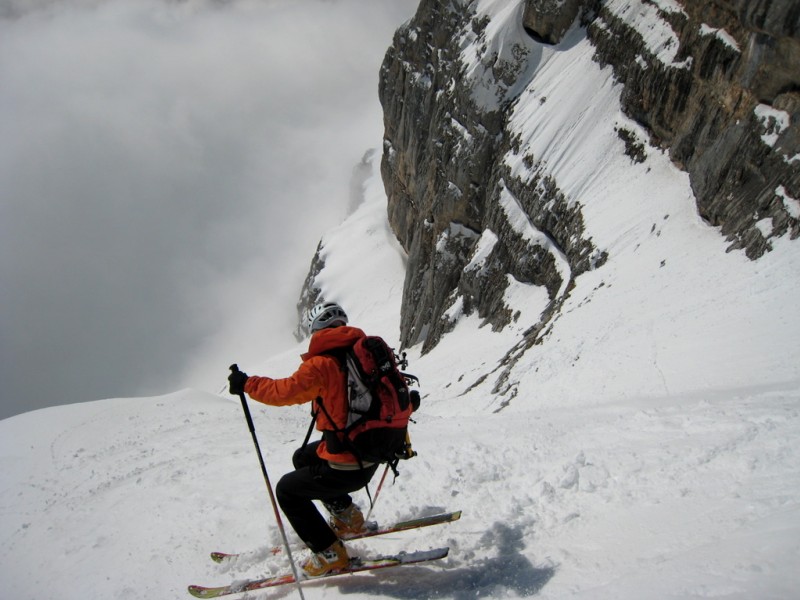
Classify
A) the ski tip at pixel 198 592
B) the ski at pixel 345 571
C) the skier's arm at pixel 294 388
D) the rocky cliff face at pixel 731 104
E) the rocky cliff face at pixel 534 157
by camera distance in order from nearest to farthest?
the skier's arm at pixel 294 388, the ski at pixel 345 571, the ski tip at pixel 198 592, the rocky cliff face at pixel 731 104, the rocky cliff face at pixel 534 157

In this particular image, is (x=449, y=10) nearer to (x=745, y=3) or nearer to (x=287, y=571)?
(x=745, y=3)

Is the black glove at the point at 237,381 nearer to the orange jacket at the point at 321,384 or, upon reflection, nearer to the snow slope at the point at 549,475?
the orange jacket at the point at 321,384

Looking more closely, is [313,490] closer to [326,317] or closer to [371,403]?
[371,403]

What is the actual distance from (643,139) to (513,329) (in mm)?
11271

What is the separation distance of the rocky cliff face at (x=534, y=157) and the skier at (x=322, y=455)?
13358 mm

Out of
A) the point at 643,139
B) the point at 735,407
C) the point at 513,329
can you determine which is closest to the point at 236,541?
the point at 735,407

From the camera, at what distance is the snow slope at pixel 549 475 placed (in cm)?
430

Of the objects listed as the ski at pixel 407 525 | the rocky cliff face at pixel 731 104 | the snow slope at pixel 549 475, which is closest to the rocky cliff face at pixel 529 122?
the rocky cliff face at pixel 731 104

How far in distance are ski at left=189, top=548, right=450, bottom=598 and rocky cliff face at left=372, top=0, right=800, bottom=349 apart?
13238 millimetres

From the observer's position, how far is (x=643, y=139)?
27562mm

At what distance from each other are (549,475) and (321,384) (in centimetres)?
270

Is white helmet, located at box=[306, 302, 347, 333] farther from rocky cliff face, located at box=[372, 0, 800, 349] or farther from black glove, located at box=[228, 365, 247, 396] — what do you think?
rocky cliff face, located at box=[372, 0, 800, 349]

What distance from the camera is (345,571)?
5223 mm

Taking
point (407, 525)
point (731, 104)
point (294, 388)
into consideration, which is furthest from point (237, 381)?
point (731, 104)
